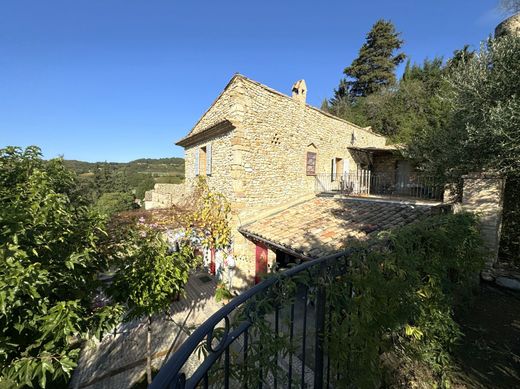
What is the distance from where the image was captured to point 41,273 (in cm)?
258

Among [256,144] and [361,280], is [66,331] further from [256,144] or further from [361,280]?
[256,144]

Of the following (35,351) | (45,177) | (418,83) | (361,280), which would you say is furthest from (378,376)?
(418,83)

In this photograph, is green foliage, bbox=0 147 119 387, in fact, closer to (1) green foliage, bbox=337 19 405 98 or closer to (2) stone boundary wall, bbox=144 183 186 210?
(2) stone boundary wall, bbox=144 183 186 210

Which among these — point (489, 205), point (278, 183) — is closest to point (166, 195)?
point (278, 183)

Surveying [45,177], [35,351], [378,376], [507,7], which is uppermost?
[507,7]

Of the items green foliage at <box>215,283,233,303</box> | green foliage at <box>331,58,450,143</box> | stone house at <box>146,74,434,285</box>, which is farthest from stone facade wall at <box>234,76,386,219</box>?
green foliage at <box>331,58,450,143</box>

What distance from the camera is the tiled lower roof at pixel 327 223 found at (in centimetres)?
709

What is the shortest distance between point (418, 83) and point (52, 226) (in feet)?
93.7

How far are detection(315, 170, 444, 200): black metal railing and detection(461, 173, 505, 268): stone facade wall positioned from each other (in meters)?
4.09

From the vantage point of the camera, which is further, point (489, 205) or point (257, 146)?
point (257, 146)

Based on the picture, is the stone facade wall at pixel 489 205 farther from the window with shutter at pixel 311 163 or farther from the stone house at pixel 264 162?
the window with shutter at pixel 311 163

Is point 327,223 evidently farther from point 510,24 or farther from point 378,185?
point 510,24

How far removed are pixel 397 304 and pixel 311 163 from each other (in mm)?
10427

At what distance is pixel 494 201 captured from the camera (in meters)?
6.23
